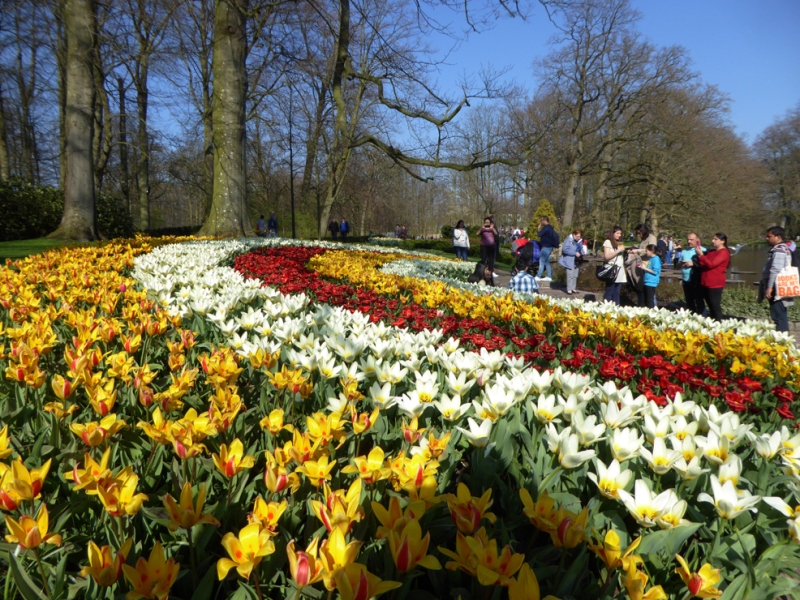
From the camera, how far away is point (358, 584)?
→ 816mm

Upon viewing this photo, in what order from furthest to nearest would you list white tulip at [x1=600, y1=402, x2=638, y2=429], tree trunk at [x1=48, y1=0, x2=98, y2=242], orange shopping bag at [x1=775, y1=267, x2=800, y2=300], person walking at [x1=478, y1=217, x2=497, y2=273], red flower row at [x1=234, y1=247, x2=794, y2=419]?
person walking at [x1=478, y1=217, x2=497, y2=273] < tree trunk at [x1=48, y1=0, x2=98, y2=242] < orange shopping bag at [x1=775, y1=267, x2=800, y2=300] < red flower row at [x1=234, y1=247, x2=794, y2=419] < white tulip at [x1=600, y1=402, x2=638, y2=429]

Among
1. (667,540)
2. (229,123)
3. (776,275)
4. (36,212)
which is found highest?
(229,123)

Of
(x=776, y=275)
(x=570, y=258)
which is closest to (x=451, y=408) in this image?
(x=776, y=275)

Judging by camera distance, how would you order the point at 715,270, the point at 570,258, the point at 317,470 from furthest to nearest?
1. the point at 570,258
2. the point at 715,270
3. the point at 317,470

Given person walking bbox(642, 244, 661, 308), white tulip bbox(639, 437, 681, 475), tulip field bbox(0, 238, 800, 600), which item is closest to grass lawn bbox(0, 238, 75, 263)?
tulip field bbox(0, 238, 800, 600)

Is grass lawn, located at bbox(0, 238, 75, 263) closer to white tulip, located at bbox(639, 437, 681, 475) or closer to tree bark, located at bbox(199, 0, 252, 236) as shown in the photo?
tree bark, located at bbox(199, 0, 252, 236)

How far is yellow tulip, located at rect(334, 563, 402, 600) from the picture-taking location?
80cm

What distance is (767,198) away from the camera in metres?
43.6

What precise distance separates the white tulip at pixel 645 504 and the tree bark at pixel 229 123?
11.4 meters

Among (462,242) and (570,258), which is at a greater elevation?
(462,242)

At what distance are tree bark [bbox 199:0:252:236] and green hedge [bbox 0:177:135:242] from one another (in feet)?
10.4

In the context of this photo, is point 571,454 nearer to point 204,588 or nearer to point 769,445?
point 769,445

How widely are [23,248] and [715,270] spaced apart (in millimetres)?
11658

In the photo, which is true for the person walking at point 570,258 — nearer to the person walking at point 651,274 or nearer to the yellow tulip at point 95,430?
the person walking at point 651,274
